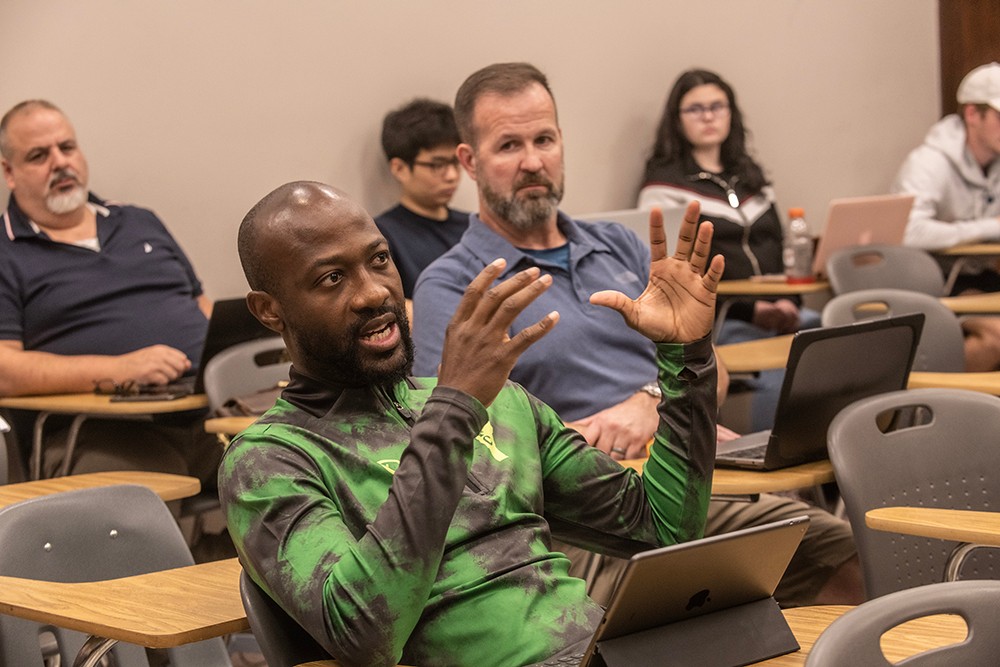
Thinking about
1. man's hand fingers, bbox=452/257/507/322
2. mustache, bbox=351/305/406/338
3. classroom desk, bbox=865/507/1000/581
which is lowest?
classroom desk, bbox=865/507/1000/581

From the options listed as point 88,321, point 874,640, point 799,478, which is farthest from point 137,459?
point 874,640

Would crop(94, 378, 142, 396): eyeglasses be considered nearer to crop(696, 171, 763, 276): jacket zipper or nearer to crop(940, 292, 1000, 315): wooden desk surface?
crop(940, 292, 1000, 315): wooden desk surface

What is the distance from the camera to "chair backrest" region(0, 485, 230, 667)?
206cm

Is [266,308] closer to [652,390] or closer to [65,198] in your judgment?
[652,390]

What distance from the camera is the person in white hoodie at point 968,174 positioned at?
19.9ft

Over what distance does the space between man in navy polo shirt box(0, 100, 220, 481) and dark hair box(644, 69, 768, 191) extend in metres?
2.43

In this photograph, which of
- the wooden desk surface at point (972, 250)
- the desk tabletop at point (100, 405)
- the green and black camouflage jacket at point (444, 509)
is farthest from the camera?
the wooden desk surface at point (972, 250)

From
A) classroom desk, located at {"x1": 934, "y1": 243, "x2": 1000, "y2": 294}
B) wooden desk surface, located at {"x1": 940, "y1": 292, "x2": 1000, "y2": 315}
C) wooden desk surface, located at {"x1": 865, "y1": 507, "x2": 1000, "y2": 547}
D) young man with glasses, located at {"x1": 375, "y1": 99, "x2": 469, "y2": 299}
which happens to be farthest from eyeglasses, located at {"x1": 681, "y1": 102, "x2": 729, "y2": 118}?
wooden desk surface, located at {"x1": 865, "y1": 507, "x2": 1000, "y2": 547}

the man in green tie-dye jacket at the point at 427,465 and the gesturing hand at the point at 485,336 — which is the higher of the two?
the gesturing hand at the point at 485,336

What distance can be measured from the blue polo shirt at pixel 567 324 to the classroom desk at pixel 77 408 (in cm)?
96

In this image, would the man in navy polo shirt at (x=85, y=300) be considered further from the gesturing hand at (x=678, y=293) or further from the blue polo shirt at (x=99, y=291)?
the gesturing hand at (x=678, y=293)

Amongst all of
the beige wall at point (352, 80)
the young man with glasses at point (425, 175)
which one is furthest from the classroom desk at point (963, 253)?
the young man with glasses at point (425, 175)

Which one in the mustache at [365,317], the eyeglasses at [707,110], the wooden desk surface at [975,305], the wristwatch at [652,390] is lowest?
the wooden desk surface at [975,305]

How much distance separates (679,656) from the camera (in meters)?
1.54
